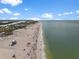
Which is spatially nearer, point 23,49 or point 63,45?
point 23,49

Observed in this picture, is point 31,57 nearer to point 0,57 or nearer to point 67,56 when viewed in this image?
point 0,57

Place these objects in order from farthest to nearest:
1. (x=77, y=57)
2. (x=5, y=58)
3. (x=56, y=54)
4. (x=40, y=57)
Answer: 1. (x=56, y=54)
2. (x=77, y=57)
3. (x=40, y=57)
4. (x=5, y=58)

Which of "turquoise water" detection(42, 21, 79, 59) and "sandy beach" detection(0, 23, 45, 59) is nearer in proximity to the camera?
"sandy beach" detection(0, 23, 45, 59)

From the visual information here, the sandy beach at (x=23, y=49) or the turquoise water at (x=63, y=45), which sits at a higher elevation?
the sandy beach at (x=23, y=49)

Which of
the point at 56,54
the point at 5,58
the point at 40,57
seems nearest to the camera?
→ the point at 5,58

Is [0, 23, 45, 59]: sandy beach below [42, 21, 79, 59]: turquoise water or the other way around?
the other way around

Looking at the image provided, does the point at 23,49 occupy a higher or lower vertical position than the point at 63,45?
higher

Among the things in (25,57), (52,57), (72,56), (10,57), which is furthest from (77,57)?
(10,57)

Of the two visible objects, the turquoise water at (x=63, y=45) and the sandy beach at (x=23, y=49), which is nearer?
the sandy beach at (x=23, y=49)

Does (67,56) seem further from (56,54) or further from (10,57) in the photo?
(10,57)

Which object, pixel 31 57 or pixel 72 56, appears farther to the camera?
pixel 72 56
